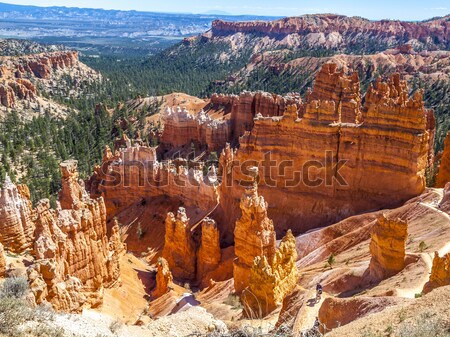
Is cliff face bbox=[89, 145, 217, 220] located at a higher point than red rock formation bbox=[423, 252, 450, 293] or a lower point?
lower

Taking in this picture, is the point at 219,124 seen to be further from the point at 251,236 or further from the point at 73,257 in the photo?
the point at 73,257

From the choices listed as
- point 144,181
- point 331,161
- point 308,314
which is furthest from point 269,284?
point 144,181

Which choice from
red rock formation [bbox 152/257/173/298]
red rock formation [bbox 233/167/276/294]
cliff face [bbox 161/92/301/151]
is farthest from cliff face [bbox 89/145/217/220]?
cliff face [bbox 161/92/301/151]

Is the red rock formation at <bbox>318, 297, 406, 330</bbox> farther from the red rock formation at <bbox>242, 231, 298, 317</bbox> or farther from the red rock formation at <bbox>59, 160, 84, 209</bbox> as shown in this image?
the red rock formation at <bbox>59, 160, 84, 209</bbox>

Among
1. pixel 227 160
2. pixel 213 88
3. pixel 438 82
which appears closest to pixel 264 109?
pixel 227 160

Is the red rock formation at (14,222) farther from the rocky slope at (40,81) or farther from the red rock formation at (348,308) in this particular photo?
the rocky slope at (40,81)

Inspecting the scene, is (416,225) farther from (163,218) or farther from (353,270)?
(163,218)

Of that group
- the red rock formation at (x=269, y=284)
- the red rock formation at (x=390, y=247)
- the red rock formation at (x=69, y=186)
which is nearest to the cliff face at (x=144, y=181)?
the red rock formation at (x=69, y=186)
